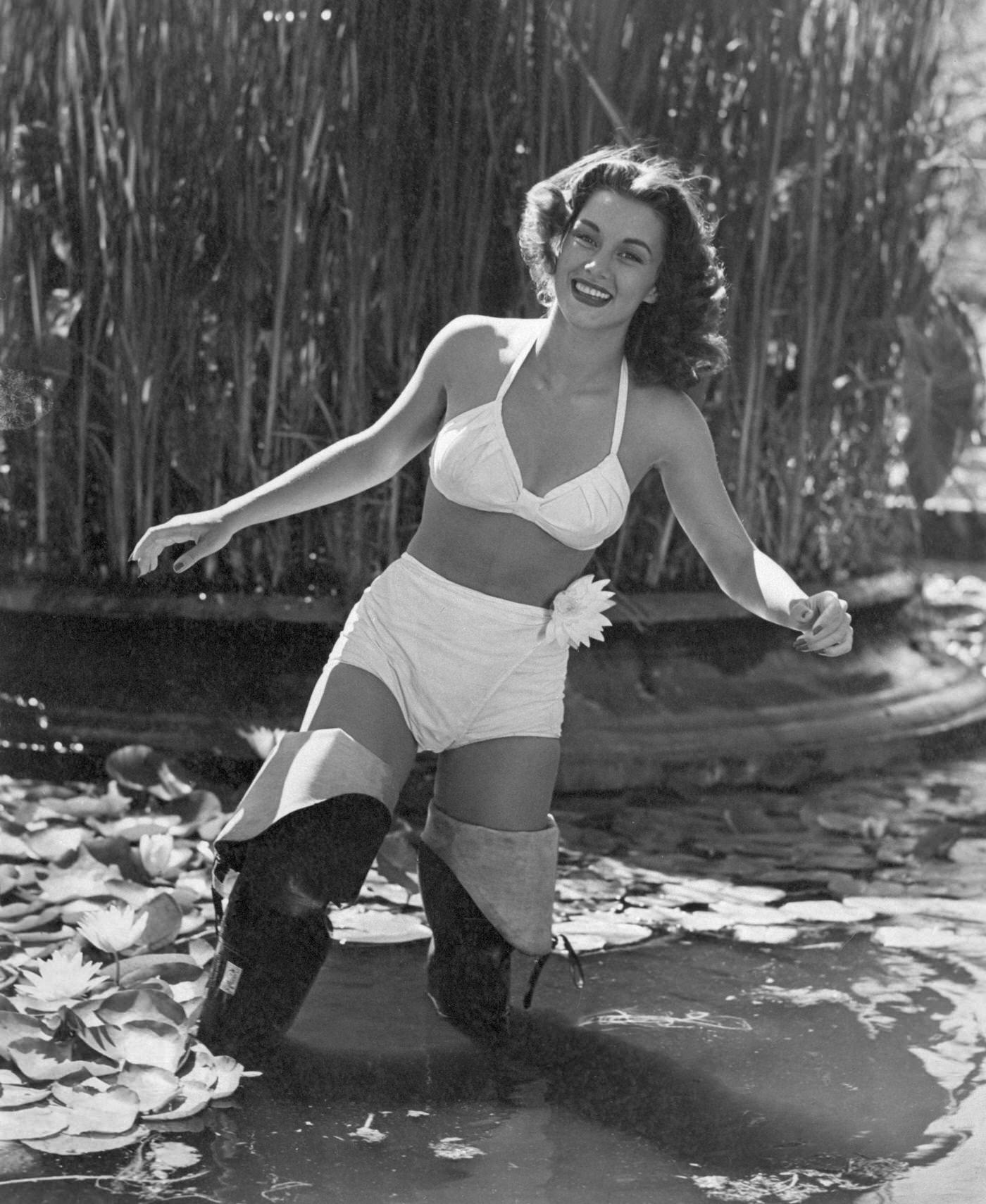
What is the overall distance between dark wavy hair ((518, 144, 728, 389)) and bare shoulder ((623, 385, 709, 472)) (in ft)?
0.07

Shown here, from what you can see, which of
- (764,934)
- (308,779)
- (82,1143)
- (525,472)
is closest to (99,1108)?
(82,1143)

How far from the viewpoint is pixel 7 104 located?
3398mm

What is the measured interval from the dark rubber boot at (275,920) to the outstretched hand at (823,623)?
56cm

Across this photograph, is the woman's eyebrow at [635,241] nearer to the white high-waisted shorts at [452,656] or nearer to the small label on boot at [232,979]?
the white high-waisted shorts at [452,656]

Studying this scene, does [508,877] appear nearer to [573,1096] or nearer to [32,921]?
[573,1096]

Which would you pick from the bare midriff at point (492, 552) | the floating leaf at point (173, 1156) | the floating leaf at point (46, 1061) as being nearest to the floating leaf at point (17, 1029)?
the floating leaf at point (46, 1061)

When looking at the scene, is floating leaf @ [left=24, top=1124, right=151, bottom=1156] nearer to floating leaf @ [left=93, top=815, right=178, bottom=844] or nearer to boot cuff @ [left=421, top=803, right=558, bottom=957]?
boot cuff @ [left=421, top=803, right=558, bottom=957]

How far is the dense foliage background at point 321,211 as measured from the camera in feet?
10.8

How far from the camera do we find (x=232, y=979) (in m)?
2.04

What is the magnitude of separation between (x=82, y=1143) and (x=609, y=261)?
47.1 inches

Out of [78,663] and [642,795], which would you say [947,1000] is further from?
[78,663]

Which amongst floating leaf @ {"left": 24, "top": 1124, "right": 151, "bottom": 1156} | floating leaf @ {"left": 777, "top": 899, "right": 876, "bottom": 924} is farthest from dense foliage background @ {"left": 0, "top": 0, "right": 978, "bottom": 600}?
floating leaf @ {"left": 24, "top": 1124, "right": 151, "bottom": 1156}

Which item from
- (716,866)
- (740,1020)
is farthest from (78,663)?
(740,1020)

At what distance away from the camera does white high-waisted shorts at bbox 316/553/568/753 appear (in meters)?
2.20
